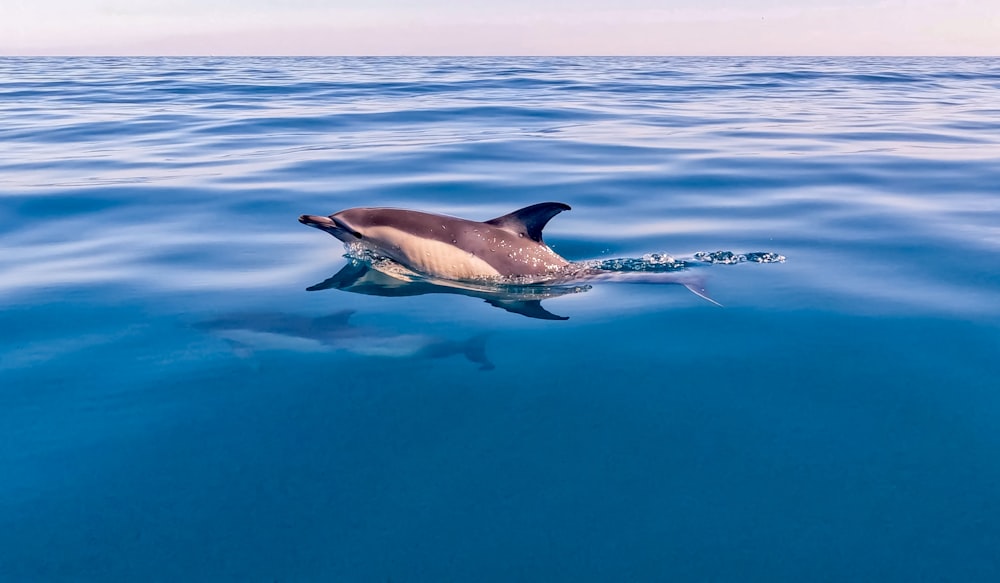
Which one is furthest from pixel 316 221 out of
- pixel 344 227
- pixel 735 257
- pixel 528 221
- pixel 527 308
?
pixel 735 257

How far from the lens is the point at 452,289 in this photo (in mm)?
7250

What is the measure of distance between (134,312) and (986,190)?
37.5ft

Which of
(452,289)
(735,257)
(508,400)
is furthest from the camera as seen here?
(735,257)

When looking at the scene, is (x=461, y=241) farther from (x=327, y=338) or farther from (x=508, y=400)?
(x=508, y=400)

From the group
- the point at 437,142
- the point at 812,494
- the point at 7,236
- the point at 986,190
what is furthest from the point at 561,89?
the point at 812,494

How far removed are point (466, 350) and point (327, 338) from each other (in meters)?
1.09

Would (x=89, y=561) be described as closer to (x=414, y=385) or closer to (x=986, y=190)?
(x=414, y=385)

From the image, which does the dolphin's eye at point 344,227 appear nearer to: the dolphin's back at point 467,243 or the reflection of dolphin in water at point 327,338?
the dolphin's back at point 467,243

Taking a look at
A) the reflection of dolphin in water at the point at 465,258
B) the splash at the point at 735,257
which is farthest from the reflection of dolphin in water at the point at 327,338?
the splash at the point at 735,257

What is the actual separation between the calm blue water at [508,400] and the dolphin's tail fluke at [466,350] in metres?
0.06

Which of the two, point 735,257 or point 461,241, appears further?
point 735,257

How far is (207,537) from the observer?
3.69 m

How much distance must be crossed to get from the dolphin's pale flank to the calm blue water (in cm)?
41

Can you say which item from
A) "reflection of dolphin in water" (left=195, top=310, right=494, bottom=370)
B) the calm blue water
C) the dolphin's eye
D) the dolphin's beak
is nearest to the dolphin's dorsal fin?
the calm blue water
